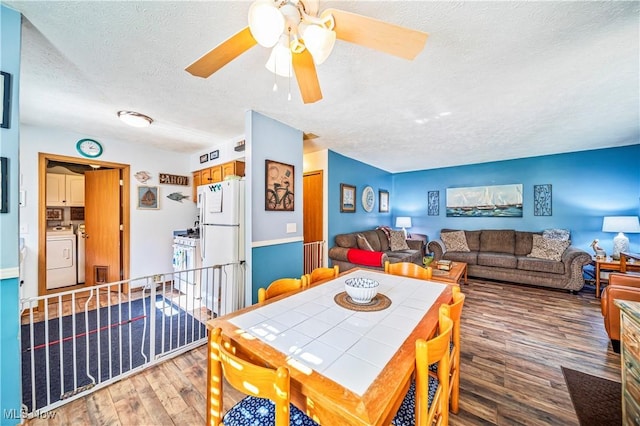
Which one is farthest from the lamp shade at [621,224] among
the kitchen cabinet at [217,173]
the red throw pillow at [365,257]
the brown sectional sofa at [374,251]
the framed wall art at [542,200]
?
the kitchen cabinet at [217,173]

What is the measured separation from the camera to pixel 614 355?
212 centimetres

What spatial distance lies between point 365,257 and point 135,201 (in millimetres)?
3828

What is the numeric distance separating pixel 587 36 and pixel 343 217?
3.51 meters

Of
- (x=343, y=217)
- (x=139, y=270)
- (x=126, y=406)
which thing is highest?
(x=343, y=217)

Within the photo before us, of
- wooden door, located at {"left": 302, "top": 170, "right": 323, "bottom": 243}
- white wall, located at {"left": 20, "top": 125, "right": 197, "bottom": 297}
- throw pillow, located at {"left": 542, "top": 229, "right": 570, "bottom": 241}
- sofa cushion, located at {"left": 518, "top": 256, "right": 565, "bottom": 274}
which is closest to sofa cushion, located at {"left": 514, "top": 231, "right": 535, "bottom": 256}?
throw pillow, located at {"left": 542, "top": 229, "right": 570, "bottom": 241}

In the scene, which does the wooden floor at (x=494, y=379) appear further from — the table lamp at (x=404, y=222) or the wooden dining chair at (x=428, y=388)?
the table lamp at (x=404, y=222)

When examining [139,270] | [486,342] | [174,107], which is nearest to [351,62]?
[174,107]

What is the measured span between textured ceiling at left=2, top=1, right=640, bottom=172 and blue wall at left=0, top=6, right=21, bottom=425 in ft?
0.63

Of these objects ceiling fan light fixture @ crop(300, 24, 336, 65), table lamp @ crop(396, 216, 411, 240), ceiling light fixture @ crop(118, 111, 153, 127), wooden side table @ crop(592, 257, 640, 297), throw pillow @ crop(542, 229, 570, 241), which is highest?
ceiling light fixture @ crop(118, 111, 153, 127)

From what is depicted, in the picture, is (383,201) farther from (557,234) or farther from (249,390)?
(249,390)

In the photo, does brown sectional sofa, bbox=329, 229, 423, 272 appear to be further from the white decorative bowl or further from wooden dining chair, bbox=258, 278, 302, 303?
the white decorative bowl

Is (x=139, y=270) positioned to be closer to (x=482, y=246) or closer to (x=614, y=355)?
(x=614, y=355)

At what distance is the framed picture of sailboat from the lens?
4848 mm

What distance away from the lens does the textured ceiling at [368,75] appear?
134 cm
